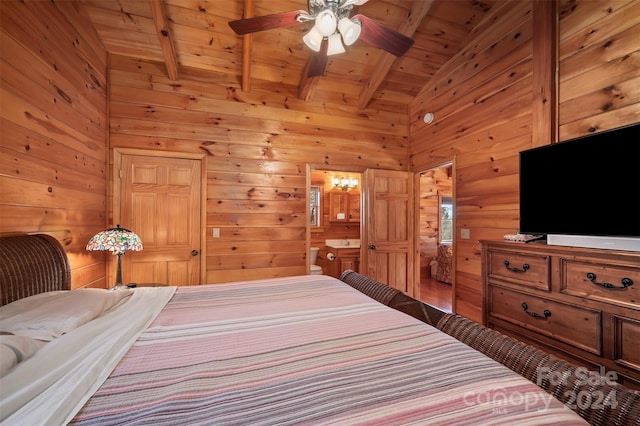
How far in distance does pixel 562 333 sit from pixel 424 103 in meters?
3.06

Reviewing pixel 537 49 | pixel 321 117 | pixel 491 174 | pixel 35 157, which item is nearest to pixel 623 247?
pixel 491 174

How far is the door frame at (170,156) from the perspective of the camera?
2795 millimetres

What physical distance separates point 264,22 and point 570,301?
2.51 metres

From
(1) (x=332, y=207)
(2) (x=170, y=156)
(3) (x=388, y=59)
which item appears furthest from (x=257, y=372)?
(1) (x=332, y=207)

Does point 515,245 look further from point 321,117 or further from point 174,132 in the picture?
point 174,132

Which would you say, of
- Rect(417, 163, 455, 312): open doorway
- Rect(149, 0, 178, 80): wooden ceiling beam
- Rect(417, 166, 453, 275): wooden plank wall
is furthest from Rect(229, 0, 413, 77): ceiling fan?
Rect(417, 166, 453, 275): wooden plank wall

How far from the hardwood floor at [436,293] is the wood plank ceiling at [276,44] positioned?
3.00m

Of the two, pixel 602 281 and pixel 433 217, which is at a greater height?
pixel 433 217

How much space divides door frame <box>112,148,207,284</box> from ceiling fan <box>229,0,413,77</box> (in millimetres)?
1678

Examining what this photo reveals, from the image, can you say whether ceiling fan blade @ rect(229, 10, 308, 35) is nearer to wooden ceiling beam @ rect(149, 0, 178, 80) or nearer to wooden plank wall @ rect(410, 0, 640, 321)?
wooden ceiling beam @ rect(149, 0, 178, 80)

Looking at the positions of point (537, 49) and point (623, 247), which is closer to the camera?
point (623, 247)

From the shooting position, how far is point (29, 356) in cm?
83

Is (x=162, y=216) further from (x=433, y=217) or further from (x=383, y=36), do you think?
(x=433, y=217)

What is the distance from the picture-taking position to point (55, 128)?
6.30ft
